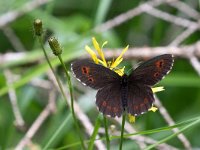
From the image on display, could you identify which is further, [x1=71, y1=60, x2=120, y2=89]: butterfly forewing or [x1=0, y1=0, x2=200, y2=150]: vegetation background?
[x1=0, y1=0, x2=200, y2=150]: vegetation background

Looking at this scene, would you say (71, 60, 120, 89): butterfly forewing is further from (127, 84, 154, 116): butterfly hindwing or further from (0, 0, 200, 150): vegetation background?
(0, 0, 200, 150): vegetation background

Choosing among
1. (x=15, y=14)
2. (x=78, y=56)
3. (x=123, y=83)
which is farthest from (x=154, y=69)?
(x=15, y=14)

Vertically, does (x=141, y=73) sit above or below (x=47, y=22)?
below

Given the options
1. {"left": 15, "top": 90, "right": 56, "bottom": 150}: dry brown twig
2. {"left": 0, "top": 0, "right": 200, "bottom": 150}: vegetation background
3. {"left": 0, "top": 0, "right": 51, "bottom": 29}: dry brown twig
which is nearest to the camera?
{"left": 15, "top": 90, "right": 56, "bottom": 150}: dry brown twig

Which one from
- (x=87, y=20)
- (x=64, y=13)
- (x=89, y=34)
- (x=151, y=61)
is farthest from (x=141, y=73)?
(x=64, y=13)

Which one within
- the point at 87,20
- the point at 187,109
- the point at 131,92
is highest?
the point at 87,20

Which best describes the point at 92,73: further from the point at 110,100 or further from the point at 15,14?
the point at 15,14

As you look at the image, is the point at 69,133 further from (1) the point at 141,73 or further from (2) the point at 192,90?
(1) the point at 141,73

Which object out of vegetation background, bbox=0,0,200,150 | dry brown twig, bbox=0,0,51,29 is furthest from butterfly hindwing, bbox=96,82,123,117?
dry brown twig, bbox=0,0,51,29
